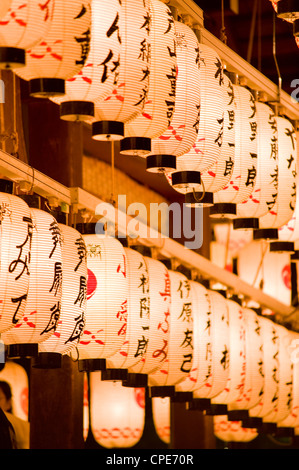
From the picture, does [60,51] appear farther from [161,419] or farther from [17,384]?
[161,419]

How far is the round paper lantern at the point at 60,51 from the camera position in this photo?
13.7 ft

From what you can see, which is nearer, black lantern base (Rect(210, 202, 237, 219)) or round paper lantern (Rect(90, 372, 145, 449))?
black lantern base (Rect(210, 202, 237, 219))

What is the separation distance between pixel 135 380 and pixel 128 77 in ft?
7.67

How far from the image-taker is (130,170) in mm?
10008

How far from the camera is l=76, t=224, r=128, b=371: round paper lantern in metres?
5.83

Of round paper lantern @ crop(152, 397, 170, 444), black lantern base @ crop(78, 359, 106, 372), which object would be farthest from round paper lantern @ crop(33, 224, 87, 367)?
round paper lantern @ crop(152, 397, 170, 444)

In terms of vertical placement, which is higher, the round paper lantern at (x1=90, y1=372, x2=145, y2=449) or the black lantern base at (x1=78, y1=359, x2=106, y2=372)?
the black lantern base at (x1=78, y1=359, x2=106, y2=372)

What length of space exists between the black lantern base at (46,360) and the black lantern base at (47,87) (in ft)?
5.27

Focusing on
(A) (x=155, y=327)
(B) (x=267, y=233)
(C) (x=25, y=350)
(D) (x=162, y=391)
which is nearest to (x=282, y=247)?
(B) (x=267, y=233)

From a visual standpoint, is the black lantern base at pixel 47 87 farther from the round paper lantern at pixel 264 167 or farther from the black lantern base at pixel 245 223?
the black lantern base at pixel 245 223

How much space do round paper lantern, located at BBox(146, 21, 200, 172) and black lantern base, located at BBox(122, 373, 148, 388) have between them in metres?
1.54

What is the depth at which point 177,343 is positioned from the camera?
6758mm

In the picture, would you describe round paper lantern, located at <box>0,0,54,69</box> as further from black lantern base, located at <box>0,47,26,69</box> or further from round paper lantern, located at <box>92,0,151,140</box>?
round paper lantern, located at <box>92,0,151,140</box>
